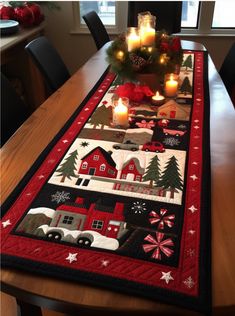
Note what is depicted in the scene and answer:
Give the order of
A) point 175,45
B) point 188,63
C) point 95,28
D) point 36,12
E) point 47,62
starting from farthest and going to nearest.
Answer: point 36,12 < point 95,28 < point 188,63 < point 47,62 < point 175,45

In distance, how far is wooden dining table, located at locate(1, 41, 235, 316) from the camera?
0.56 meters

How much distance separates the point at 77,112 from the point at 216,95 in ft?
2.11

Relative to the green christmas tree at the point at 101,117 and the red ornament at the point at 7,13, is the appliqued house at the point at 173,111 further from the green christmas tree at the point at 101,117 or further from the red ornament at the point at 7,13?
the red ornament at the point at 7,13

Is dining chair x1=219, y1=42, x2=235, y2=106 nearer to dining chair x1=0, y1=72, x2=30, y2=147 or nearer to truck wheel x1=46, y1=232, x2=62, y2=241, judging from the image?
dining chair x1=0, y1=72, x2=30, y2=147

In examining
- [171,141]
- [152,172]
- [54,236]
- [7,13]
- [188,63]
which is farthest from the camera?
[7,13]

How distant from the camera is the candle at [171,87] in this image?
1366 mm

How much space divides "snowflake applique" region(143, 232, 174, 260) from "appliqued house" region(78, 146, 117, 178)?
0.26 metres

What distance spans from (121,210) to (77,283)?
222mm

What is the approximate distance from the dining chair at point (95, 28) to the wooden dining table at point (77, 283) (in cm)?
83

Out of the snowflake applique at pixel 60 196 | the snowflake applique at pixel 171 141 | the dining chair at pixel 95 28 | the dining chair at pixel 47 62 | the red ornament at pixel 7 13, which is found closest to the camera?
the snowflake applique at pixel 60 196

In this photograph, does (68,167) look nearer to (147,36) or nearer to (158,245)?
(158,245)

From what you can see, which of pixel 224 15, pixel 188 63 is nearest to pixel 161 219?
pixel 188 63

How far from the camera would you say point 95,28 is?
2184 millimetres

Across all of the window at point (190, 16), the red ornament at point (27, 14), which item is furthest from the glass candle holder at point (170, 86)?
the window at point (190, 16)
